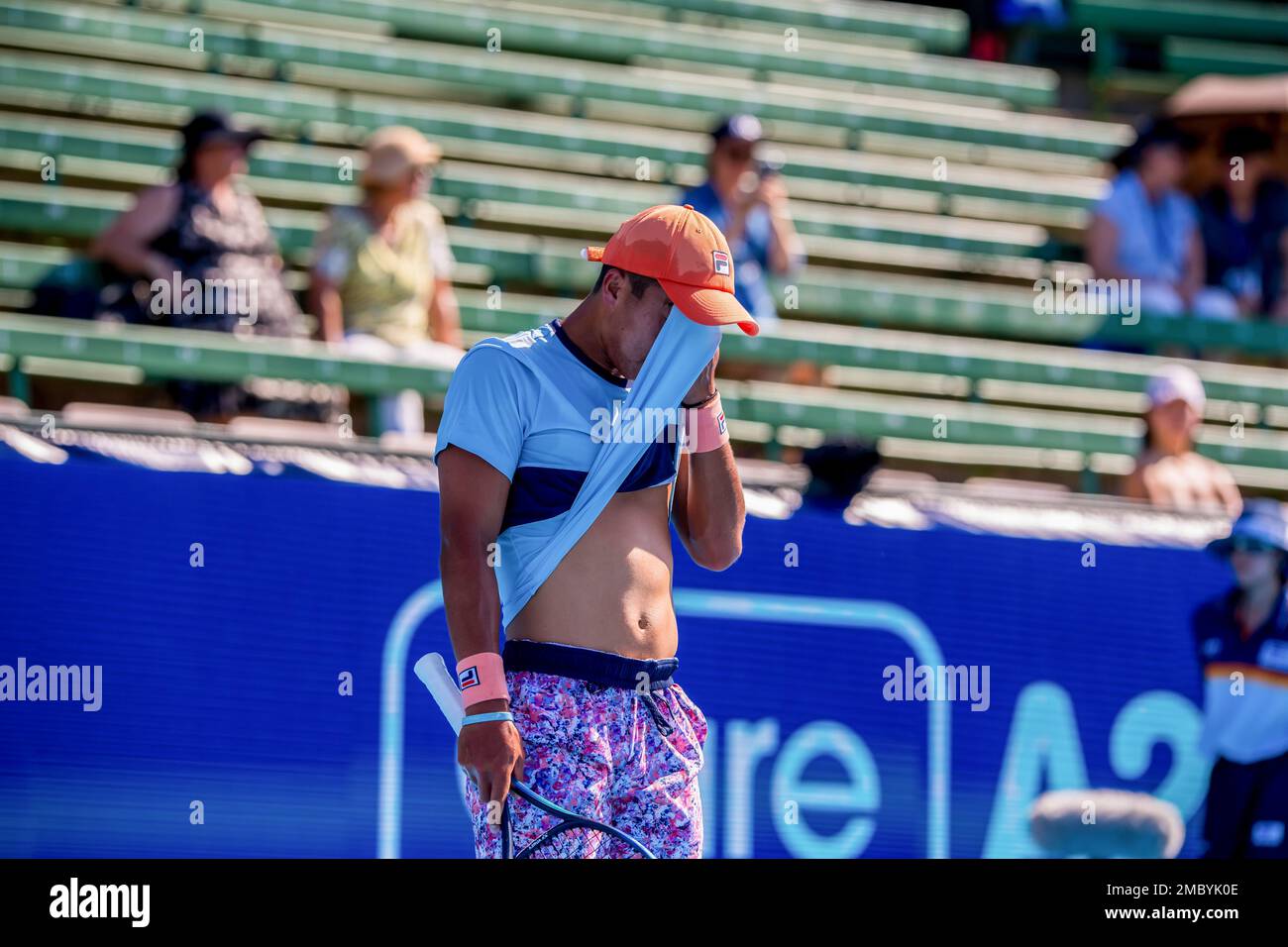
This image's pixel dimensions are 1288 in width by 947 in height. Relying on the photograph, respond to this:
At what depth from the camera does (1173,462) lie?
7.50 m

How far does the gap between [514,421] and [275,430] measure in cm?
271

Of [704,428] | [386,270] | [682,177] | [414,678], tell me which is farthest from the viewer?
[682,177]

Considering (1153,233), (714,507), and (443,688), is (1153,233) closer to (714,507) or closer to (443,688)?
(714,507)

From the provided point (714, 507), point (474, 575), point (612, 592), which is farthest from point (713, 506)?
point (474, 575)

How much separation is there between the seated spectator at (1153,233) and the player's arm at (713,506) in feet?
17.1

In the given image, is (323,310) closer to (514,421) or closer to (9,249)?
(9,249)

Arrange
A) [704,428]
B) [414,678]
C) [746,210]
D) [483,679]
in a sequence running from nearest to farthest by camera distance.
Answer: [483,679] → [704,428] → [414,678] → [746,210]

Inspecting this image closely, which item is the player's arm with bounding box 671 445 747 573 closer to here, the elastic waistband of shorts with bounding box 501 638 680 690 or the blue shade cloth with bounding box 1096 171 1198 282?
the elastic waistband of shorts with bounding box 501 638 680 690

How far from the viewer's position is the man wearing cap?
21.5ft

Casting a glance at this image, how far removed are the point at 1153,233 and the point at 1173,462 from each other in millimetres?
1585

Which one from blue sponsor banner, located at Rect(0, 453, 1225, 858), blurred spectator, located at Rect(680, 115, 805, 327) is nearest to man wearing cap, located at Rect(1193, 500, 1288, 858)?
blue sponsor banner, located at Rect(0, 453, 1225, 858)

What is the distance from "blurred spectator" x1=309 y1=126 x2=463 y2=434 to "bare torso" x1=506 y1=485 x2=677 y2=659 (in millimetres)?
3077

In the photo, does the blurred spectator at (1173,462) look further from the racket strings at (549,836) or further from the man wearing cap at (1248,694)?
the racket strings at (549,836)

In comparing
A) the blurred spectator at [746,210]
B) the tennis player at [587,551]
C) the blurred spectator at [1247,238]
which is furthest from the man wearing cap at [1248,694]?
the tennis player at [587,551]
